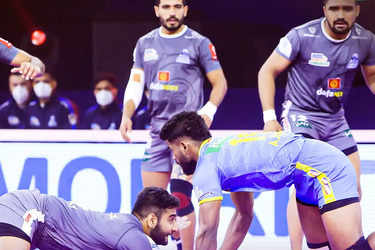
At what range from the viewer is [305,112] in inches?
185

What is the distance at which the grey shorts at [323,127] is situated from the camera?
4652 millimetres

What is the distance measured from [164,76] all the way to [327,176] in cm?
156

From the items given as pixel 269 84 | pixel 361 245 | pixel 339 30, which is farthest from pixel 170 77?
pixel 361 245

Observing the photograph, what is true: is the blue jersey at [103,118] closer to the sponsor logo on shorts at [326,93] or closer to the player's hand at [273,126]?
the player's hand at [273,126]

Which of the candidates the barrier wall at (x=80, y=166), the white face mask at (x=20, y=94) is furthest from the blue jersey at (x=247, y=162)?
the white face mask at (x=20, y=94)

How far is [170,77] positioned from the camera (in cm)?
500

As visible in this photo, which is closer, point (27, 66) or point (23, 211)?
point (23, 211)

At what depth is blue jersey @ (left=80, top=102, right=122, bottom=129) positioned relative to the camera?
732cm

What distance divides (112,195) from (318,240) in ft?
5.66

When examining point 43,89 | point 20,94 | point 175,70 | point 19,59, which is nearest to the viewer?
point 19,59

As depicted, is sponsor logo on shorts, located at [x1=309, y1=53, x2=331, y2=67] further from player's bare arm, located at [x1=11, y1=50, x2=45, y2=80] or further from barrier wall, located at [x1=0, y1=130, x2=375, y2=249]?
player's bare arm, located at [x1=11, y1=50, x2=45, y2=80]

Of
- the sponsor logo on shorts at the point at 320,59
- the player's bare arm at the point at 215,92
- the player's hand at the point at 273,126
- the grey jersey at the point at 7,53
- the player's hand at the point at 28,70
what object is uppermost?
the grey jersey at the point at 7,53

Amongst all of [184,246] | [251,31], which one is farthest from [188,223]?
[251,31]

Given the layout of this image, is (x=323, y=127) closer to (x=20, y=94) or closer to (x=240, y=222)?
(x=240, y=222)
